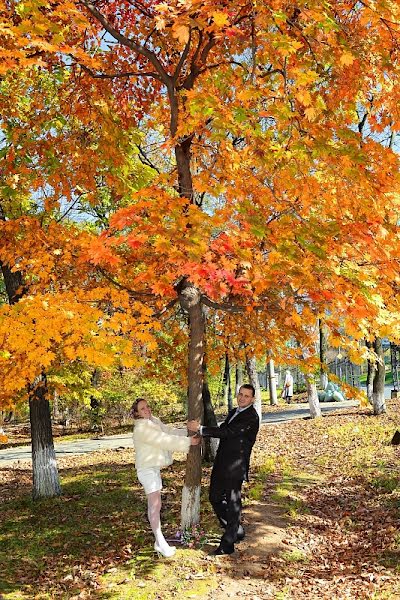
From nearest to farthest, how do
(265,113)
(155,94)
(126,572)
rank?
(265,113)
(126,572)
(155,94)

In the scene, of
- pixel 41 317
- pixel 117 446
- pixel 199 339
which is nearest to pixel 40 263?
pixel 41 317

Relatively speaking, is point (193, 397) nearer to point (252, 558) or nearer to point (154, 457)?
point (154, 457)

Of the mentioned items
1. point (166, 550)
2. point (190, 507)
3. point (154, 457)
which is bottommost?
point (166, 550)

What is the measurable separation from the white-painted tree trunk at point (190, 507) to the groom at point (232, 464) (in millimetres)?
584

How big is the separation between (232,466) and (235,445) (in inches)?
9.6

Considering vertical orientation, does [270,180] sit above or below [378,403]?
above

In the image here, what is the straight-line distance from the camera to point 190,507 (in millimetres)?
7227

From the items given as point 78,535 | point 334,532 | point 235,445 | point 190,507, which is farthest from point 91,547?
point 334,532

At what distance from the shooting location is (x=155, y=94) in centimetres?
945

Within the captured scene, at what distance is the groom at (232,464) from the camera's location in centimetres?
651

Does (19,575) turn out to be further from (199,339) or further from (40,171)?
(40,171)

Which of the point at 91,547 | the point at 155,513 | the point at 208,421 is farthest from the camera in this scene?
the point at 208,421

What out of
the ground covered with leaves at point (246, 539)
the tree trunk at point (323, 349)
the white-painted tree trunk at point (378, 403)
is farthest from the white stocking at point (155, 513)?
the white-painted tree trunk at point (378, 403)

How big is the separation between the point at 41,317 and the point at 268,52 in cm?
417
